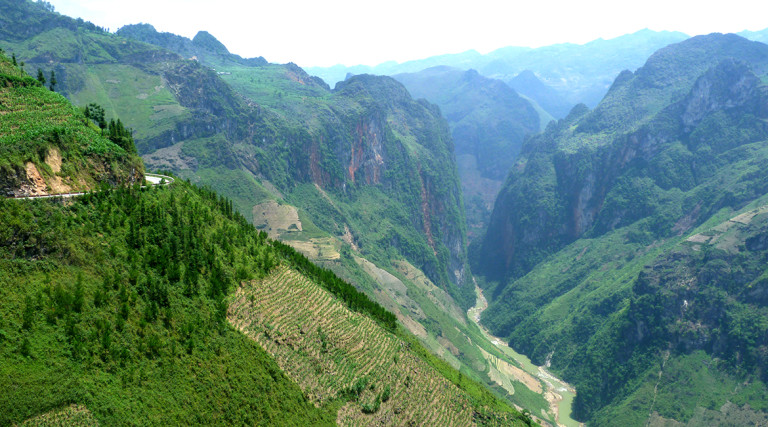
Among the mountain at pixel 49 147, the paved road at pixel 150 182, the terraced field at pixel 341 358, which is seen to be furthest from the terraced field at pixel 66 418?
the mountain at pixel 49 147

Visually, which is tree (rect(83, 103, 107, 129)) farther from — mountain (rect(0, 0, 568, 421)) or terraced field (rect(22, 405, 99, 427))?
mountain (rect(0, 0, 568, 421))

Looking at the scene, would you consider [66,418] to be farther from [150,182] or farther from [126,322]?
[150,182]

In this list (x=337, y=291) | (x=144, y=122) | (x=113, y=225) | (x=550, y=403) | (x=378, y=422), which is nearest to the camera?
(x=113, y=225)

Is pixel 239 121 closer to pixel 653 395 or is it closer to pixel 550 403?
pixel 550 403

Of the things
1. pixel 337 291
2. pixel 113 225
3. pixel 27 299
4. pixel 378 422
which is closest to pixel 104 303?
pixel 27 299

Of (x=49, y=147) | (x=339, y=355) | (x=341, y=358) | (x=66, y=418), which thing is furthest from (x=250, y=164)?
(x=66, y=418)

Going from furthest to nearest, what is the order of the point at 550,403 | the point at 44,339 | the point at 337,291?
1. the point at 550,403
2. the point at 337,291
3. the point at 44,339

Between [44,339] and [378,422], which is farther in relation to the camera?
[378,422]
